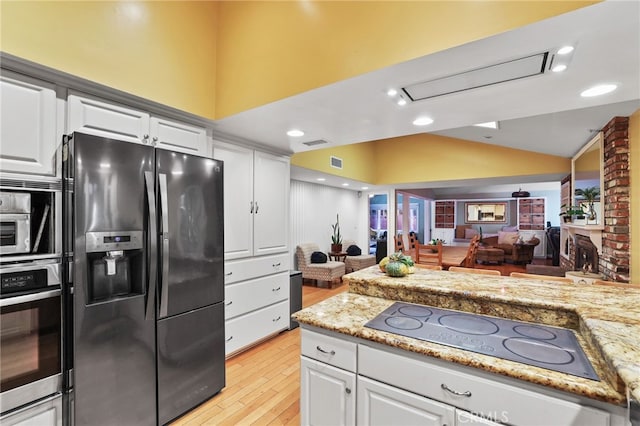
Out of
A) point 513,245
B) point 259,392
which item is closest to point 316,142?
point 259,392

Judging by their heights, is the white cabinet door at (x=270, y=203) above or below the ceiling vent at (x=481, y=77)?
below

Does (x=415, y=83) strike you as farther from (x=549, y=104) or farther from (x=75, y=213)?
(x=75, y=213)

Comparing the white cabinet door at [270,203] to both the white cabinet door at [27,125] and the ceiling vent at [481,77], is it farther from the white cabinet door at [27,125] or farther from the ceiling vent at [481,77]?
the ceiling vent at [481,77]

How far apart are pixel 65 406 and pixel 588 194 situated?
507 cm

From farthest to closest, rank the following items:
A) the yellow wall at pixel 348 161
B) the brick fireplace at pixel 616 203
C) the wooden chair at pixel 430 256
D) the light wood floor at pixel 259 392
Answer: the wooden chair at pixel 430 256 → the yellow wall at pixel 348 161 → the brick fireplace at pixel 616 203 → the light wood floor at pixel 259 392

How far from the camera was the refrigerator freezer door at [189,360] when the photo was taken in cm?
189

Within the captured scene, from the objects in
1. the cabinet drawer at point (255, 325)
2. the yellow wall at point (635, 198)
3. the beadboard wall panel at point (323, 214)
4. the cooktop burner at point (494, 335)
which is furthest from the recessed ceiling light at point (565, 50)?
the beadboard wall panel at point (323, 214)

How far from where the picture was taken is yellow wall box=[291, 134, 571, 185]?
16.3 ft

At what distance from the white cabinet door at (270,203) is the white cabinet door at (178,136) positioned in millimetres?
727

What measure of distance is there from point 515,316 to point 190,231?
7.09ft

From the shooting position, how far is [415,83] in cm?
175

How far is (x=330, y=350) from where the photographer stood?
1.52 meters

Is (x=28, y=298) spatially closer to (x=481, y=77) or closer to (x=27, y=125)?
(x=27, y=125)

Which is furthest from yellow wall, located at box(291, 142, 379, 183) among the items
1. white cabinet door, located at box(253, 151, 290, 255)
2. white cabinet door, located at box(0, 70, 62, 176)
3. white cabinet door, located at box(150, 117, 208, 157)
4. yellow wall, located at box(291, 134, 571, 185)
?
white cabinet door, located at box(0, 70, 62, 176)
